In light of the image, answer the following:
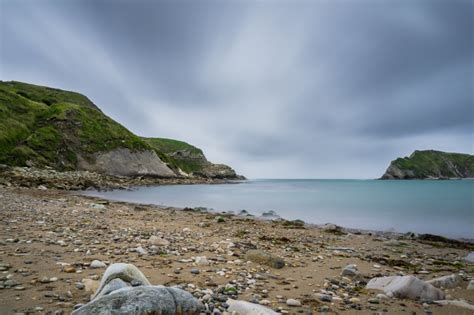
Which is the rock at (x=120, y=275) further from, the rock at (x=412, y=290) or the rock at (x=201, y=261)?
the rock at (x=412, y=290)

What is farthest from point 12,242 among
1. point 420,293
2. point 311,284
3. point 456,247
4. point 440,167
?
point 440,167

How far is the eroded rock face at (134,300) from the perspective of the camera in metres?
2.98

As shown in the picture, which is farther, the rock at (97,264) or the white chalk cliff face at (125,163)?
the white chalk cliff face at (125,163)

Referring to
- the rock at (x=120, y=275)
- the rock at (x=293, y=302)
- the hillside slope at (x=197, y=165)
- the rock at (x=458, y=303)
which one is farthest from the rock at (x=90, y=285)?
the hillside slope at (x=197, y=165)

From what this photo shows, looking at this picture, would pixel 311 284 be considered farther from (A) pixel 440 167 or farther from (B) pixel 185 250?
(A) pixel 440 167

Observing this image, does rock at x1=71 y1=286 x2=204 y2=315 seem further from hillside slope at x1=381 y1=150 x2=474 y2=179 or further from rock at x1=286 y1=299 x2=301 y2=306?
hillside slope at x1=381 y1=150 x2=474 y2=179

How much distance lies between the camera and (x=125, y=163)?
271 feet

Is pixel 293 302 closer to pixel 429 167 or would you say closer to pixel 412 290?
pixel 412 290

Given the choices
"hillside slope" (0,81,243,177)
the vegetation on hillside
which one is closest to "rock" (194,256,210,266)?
"hillside slope" (0,81,243,177)

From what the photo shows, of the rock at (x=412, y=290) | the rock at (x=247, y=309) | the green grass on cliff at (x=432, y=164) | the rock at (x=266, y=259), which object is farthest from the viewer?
the green grass on cliff at (x=432, y=164)

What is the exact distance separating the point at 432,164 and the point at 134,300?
230030 millimetres

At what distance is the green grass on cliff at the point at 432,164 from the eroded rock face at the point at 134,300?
697 ft

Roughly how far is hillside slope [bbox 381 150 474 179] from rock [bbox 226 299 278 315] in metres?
212

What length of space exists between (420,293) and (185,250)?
568 centimetres
